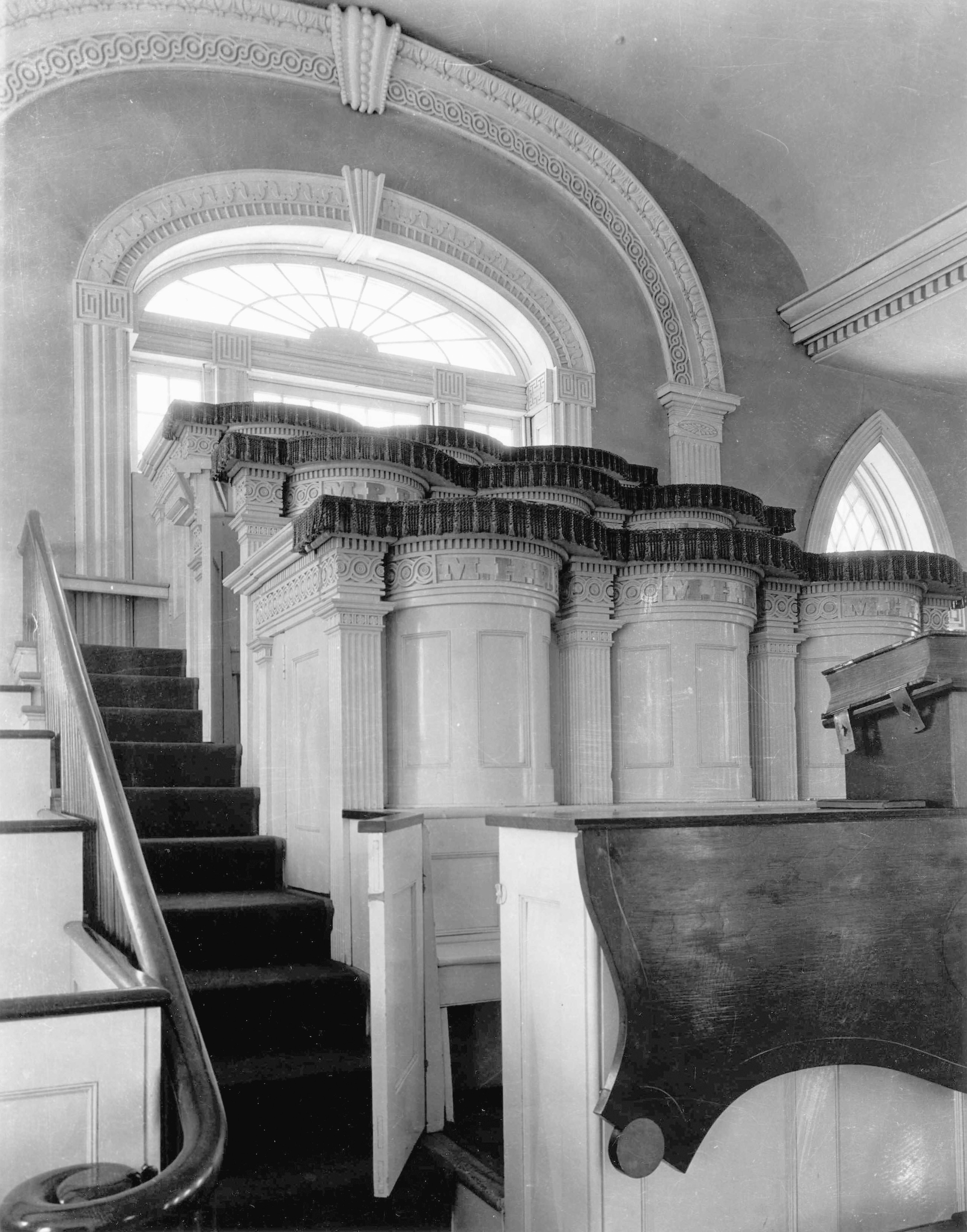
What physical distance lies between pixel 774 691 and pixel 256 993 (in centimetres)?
237

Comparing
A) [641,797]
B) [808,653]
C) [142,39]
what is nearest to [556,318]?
[142,39]

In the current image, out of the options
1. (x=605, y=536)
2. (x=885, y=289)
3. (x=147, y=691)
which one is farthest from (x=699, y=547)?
(x=885, y=289)

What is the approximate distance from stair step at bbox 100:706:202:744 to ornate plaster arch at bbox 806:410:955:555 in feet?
17.6

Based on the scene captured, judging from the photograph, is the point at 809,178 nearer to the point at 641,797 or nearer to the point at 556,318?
the point at 556,318

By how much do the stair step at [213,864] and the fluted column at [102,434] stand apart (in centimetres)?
267

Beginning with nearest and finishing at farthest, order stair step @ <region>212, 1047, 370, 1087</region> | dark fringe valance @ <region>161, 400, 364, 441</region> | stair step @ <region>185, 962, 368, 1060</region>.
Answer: stair step @ <region>212, 1047, 370, 1087</region>, stair step @ <region>185, 962, 368, 1060</region>, dark fringe valance @ <region>161, 400, 364, 441</region>

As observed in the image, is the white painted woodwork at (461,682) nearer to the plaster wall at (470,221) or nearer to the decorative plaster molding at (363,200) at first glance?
the plaster wall at (470,221)

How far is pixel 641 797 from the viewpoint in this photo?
3.80m

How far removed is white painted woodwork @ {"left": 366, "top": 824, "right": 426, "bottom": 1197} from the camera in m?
2.13

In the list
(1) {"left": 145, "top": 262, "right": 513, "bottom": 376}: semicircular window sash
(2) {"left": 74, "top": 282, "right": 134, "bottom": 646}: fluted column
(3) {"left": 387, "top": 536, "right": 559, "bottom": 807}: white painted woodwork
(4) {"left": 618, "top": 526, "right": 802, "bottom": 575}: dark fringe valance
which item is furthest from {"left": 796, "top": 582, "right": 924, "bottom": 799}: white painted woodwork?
(1) {"left": 145, "top": 262, "right": 513, "bottom": 376}: semicircular window sash

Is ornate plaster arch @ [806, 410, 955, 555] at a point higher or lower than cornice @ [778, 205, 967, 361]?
lower

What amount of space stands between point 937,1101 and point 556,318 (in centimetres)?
628

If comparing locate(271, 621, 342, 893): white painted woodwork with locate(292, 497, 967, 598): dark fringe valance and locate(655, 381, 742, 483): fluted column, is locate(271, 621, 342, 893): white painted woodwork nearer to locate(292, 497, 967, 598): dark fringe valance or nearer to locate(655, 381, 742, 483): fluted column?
locate(292, 497, 967, 598): dark fringe valance

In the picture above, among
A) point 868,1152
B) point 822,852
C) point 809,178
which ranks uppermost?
point 809,178
